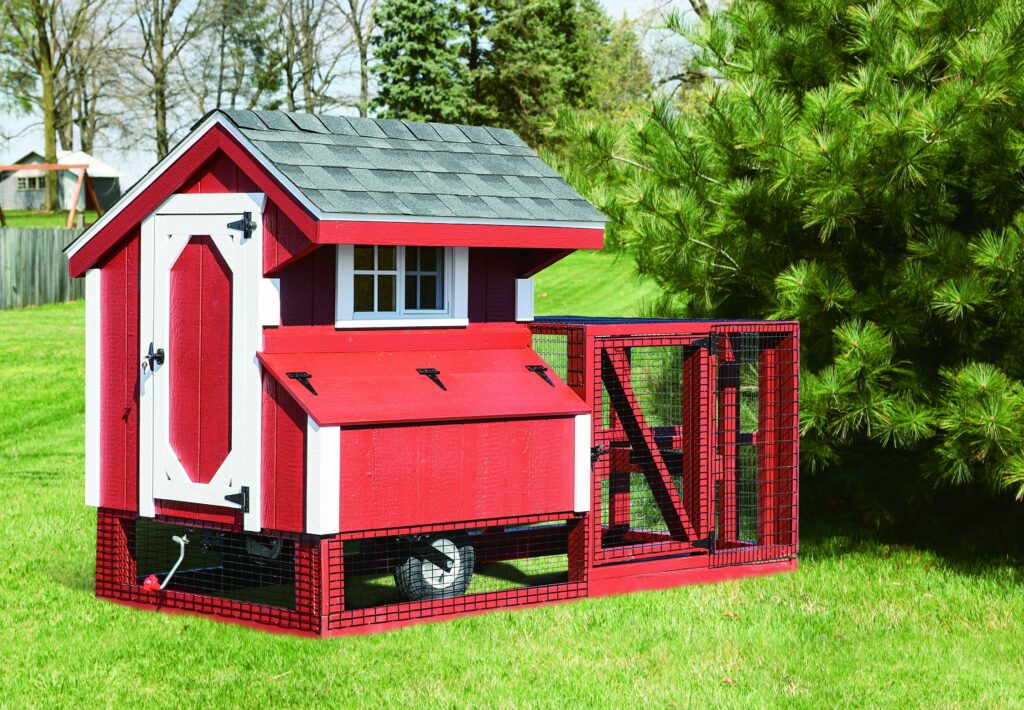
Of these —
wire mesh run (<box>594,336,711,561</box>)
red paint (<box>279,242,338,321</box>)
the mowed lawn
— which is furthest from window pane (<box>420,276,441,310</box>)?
the mowed lawn

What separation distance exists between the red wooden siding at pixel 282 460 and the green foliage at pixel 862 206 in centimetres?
299

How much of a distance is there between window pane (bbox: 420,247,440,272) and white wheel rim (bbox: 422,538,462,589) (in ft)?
5.00

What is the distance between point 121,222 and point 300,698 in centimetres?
301

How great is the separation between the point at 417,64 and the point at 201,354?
3025 cm

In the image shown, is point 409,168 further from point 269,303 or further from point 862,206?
point 862,206

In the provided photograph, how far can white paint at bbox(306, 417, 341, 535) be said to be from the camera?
21.7 feet

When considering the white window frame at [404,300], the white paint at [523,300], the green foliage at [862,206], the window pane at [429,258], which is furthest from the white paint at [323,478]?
the green foliage at [862,206]

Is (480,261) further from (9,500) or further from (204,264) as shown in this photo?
(9,500)

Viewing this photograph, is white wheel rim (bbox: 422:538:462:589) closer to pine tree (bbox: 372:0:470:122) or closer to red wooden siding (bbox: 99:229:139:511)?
red wooden siding (bbox: 99:229:139:511)

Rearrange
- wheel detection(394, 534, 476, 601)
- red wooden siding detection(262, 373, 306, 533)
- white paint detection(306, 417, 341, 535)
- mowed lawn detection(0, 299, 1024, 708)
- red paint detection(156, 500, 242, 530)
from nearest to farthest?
mowed lawn detection(0, 299, 1024, 708), white paint detection(306, 417, 341, 535), red wooden siding detection(262, 373, 306, 533), red paint detection(156, 500, 242, 530), wheel detection(394, 534, 476, 601)

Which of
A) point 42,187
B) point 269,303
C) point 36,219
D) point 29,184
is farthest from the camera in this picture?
point 42,187

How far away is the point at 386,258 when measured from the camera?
7.35 m

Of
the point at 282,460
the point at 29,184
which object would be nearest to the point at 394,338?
the point at 282,460

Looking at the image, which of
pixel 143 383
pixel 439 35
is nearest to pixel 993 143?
pixel 143 383
